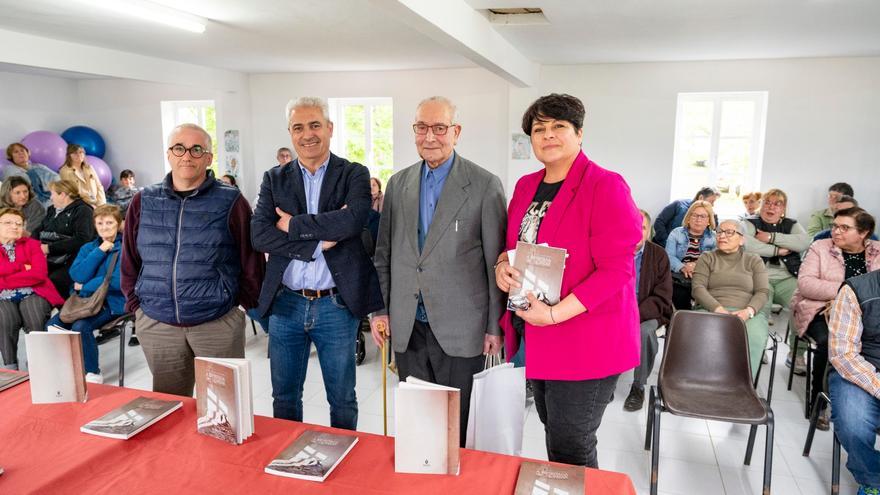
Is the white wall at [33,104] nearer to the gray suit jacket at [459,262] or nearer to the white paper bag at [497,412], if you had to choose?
the gray suit jacket at [459,262]

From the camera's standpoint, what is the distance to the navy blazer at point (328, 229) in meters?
2.04

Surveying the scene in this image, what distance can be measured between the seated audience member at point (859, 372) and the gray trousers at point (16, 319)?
4403mm

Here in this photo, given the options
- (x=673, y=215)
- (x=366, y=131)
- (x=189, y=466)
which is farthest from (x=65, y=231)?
(x=673, y=215)

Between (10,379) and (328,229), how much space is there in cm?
110

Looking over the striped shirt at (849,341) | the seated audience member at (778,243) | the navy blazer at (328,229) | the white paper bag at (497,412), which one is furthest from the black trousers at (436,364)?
the seated audience member at (778,243)

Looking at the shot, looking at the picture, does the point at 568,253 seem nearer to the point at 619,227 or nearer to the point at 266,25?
the point at 619,227

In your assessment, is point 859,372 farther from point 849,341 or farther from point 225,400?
point 225,400

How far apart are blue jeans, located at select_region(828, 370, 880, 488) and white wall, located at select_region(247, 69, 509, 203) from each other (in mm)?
5538

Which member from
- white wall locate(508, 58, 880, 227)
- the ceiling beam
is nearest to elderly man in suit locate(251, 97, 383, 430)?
Answer: the ceiling beam

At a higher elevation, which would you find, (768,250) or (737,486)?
(768,250)

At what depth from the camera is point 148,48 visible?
639 centimetres

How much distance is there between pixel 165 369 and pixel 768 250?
190 inches

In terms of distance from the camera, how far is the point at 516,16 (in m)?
4.68

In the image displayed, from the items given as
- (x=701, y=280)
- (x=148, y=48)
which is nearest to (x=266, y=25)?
(x=148, y=48)
